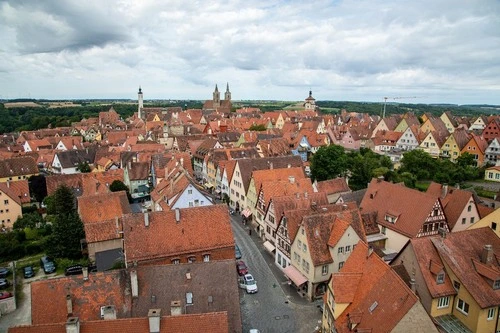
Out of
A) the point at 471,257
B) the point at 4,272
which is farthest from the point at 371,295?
the point at 4,272

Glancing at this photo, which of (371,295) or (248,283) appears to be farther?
(248,283)

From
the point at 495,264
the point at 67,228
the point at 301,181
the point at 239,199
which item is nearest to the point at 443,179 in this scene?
the point at 301,181

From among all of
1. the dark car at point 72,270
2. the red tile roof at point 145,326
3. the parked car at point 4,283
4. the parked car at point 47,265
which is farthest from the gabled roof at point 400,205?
the parked car at point 4,283

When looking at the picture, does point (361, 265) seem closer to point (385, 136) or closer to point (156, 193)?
point (156, 193)

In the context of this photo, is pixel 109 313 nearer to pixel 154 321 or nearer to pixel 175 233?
pixel 154 321

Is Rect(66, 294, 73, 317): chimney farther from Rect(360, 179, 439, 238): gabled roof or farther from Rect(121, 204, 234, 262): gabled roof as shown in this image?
Rect(360, 179, 439, 238): gabled roof
